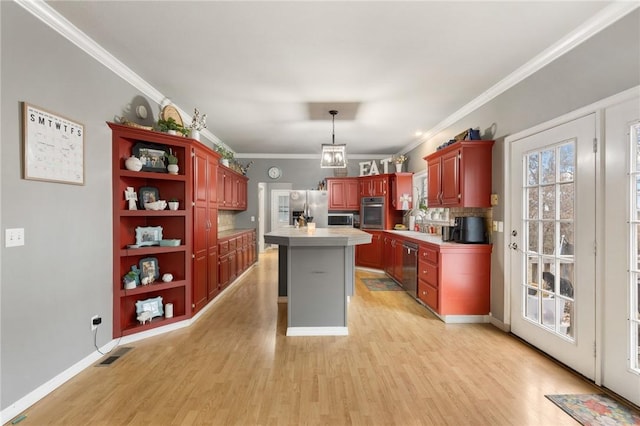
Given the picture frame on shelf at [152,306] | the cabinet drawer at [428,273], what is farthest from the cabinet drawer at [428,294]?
the picture frame on shelf at [152,306]

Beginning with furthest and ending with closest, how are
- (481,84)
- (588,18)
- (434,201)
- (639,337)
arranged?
1. (434,201)
2. (481,84)
3. (588,18)
4. (639,337)

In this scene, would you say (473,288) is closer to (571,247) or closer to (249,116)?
(571,247)

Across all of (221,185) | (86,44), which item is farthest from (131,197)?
(221,185)

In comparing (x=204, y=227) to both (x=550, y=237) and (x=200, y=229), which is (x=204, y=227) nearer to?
(x=200, y=229)

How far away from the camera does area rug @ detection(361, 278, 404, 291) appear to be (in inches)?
198

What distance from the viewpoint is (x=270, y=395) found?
2.08m

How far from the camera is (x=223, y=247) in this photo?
454 centimetres

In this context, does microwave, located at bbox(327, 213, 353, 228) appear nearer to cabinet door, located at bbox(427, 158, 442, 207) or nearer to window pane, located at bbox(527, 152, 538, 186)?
cabinet door, located at bbox(427, 158, 442, 207)

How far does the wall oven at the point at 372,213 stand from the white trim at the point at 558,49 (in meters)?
2.65

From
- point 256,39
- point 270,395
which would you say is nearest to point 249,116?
point 256,39

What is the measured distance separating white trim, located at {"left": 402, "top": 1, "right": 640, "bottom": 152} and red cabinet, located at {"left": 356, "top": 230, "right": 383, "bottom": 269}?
2.97 meters

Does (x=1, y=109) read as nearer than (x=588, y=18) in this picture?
Yes

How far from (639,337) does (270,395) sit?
98.0 inches

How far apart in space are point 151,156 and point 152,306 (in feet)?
5.27
